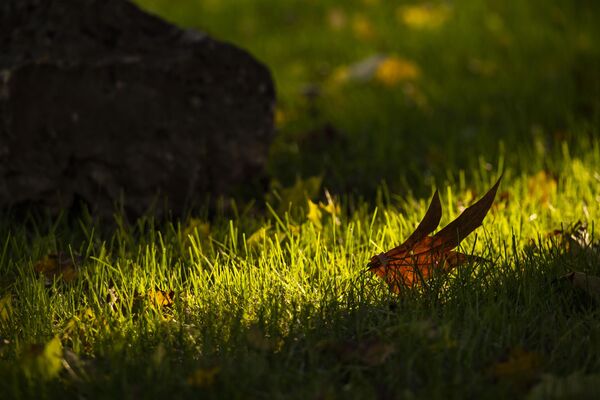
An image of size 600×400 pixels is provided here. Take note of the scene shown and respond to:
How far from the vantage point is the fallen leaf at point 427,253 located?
235cm

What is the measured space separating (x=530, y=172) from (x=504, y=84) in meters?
1.63

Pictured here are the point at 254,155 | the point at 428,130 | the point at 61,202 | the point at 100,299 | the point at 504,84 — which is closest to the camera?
the point at 100,299

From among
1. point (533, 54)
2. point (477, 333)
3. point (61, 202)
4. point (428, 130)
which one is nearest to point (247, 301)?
point (477, 333)

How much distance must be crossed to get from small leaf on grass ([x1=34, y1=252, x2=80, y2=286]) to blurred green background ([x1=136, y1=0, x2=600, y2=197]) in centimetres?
143

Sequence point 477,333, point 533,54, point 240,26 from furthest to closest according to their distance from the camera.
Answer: point 240,26 → point 533,54 → point 477,333

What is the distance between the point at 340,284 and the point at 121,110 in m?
1.44

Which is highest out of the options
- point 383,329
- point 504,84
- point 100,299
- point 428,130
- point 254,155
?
point 504,84

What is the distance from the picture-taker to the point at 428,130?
4715 mm

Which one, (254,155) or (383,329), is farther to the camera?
(254,155)

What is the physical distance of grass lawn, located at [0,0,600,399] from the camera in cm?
196

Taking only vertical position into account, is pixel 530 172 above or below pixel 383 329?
above

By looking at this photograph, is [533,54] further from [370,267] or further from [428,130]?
[370,267]

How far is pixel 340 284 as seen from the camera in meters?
2.40

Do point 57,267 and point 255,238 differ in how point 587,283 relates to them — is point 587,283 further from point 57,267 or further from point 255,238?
point 57,267
